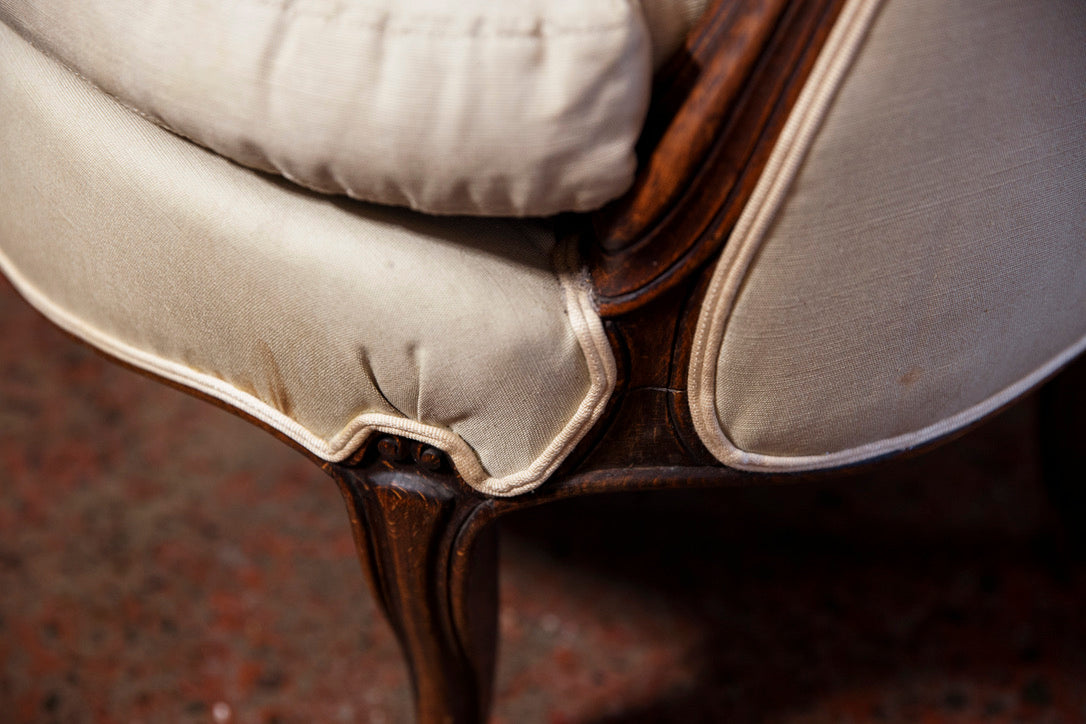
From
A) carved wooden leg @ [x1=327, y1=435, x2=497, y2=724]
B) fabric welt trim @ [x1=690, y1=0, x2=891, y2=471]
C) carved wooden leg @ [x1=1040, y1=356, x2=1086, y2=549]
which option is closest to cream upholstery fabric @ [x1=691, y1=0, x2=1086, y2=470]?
fabric welt trim @ [x1=690, y1=0, x2=891, y2=471]

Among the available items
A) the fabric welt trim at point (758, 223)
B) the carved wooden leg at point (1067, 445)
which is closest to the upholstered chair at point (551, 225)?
the fabric welt trim at point (758, 223)

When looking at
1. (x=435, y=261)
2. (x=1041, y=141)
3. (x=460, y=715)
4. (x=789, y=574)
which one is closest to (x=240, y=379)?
(x=435, y=261)

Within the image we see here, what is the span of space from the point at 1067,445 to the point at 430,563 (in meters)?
0.57

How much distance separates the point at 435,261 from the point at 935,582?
590 mm

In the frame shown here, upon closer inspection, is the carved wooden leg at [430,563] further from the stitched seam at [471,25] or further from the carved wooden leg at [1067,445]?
the carved wooden leg at [1067,445]

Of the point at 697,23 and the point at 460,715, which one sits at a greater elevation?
the point at 697,23

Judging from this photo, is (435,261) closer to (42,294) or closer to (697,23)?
(697,23)

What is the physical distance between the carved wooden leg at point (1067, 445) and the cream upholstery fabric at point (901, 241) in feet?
1.06

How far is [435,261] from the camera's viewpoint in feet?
1.25

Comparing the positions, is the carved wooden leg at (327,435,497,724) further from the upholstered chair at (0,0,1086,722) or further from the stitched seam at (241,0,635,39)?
the stitched seam at (241,0,635,39)

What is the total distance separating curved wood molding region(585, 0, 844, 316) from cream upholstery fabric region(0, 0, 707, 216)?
0.05ft

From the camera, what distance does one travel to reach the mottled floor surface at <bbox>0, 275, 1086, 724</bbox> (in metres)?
0.71

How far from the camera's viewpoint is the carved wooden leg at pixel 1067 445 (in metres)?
0.72

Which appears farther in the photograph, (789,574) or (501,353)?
(789,574)
